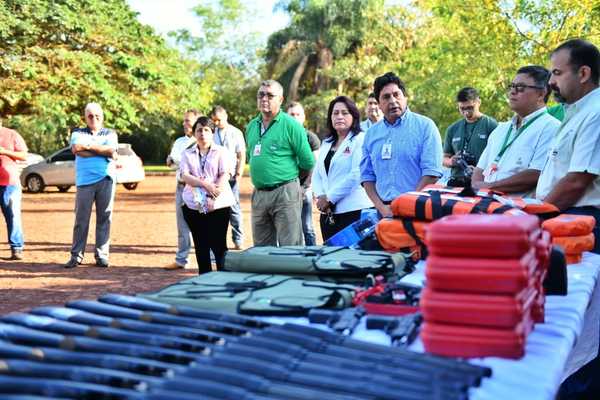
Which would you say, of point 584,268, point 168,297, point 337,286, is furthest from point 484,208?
point 168,297

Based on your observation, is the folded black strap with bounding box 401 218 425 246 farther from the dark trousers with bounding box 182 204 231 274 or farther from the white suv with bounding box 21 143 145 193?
the white suv with bounding box 21 143 145 193

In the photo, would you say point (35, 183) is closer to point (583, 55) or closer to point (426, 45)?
point (426, 45)

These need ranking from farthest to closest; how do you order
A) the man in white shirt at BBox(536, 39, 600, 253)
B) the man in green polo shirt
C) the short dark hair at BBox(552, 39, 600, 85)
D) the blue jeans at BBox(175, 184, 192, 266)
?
the blue jeans at BBox(175, 184, 192, 266)
the man in green polo shirt
the short dark hair at BBox(552, 39, 600, 85)
the man in white shirt at BBox(536, 39, 600, 253)

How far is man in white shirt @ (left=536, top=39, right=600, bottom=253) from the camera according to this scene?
431 centimetres

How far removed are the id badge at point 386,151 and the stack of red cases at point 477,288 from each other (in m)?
3.45

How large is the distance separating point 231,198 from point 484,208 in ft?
13.6

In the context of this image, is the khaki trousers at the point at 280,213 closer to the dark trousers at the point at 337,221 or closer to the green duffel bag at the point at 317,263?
the dark trousers at the point at 337,221

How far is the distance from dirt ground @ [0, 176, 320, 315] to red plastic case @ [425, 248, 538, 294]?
5828 mm

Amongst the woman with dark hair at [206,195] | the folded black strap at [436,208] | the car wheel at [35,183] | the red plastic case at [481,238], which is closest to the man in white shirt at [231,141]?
the woman with dark hair at [206,195]

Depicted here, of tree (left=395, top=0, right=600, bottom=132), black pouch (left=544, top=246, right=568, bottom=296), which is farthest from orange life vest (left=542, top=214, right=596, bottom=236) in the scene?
tree (left=395, top=0, right=600, bottom=132)

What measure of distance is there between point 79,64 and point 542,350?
1874 cm

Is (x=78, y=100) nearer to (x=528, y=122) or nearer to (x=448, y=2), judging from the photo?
(x=448, y=2)

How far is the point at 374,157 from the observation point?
5922 mm

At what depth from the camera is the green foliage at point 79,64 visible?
61.4ft
